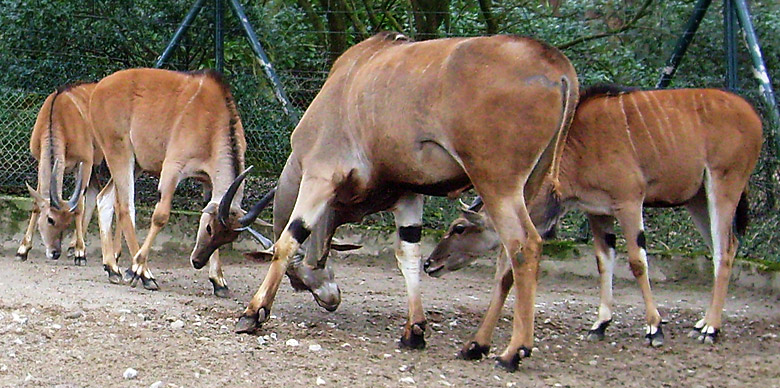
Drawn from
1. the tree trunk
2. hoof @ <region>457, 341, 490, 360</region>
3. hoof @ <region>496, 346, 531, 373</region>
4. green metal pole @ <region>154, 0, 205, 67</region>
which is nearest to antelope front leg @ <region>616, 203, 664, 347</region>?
hoof @ <region>457, 341, 490, 360</region>

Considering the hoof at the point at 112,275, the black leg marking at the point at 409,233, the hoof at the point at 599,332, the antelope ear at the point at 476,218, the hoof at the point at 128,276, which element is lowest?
the hoof at the point at 112,275

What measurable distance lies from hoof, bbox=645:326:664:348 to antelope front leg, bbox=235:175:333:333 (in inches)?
84.7

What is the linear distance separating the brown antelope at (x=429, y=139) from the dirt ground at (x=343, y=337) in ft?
1.27

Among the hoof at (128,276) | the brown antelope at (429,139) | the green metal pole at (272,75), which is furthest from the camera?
the green metal pole at (272,75)

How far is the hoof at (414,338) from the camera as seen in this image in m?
5.91

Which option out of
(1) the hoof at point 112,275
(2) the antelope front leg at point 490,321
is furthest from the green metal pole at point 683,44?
(1) the hoof at point 112,275

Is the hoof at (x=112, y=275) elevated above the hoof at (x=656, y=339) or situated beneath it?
situated beneath

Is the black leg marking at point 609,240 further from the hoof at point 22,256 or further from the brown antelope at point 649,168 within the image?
the hoof at point 22,256

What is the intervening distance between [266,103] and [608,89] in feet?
11.8

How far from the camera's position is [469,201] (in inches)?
395

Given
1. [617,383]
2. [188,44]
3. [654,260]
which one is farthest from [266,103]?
[617,383]

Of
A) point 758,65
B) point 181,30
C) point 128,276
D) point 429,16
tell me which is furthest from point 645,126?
point 429,16

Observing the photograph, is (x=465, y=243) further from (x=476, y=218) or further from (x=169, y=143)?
(x=169, y=143)

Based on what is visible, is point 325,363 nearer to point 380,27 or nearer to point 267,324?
point 267,324
